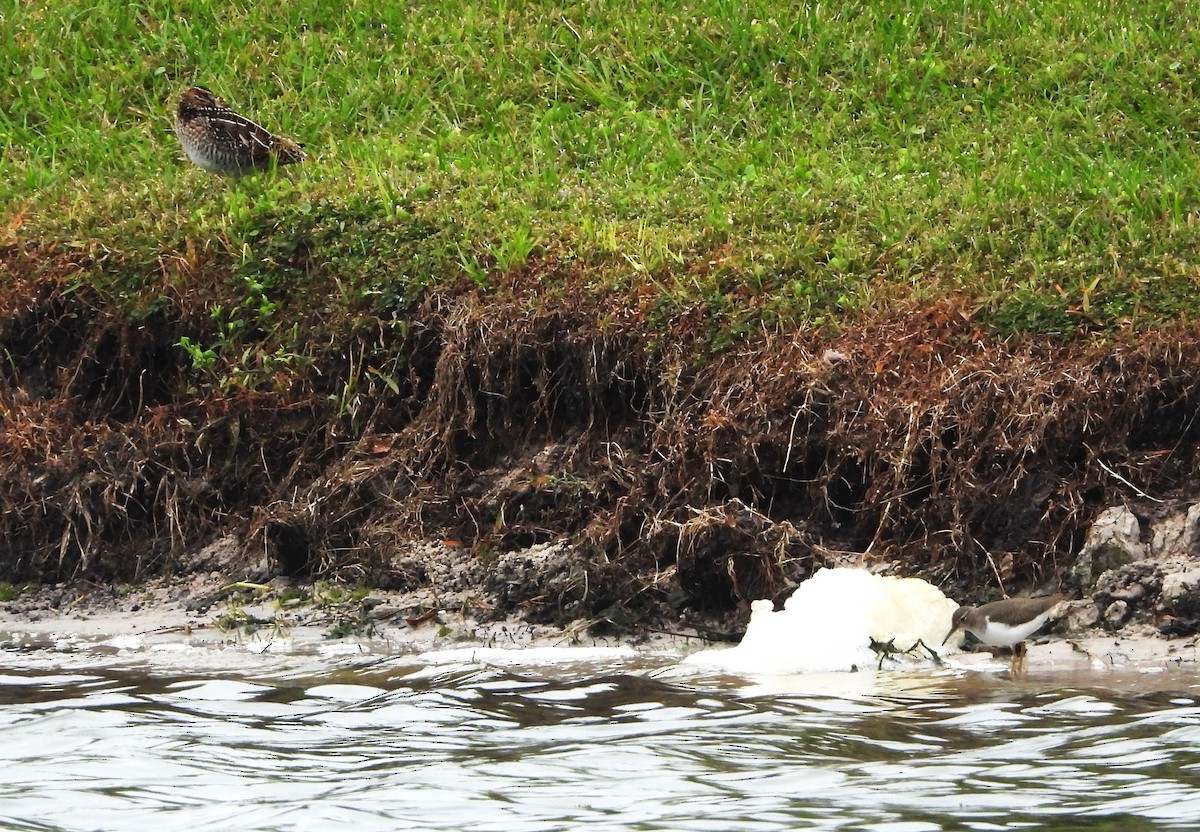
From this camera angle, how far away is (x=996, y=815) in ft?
13.5

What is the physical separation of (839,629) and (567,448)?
56.0 inches

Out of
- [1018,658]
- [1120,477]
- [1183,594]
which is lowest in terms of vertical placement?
[1018,658]

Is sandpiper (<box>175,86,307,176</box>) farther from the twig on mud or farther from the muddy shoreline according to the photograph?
the twig on mud

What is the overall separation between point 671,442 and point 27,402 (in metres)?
2.70

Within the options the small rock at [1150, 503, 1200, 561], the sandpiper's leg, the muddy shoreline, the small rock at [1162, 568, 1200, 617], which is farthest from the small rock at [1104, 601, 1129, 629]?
the sandpiper's leg

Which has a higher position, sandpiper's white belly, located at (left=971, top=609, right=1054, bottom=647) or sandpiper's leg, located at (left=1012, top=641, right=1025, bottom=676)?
sandpiper's white belly, located at (left=971, top=609, right=1054, bottom=647)

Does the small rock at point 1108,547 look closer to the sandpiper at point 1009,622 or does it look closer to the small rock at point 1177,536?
the small rock at point 1177,536

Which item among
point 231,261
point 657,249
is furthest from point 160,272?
point 657,249

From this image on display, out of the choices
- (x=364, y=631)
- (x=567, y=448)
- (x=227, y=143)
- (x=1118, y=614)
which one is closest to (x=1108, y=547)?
(x=1118, y=614)

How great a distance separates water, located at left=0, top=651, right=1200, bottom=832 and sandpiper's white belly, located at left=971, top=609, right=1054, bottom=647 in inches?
4.8

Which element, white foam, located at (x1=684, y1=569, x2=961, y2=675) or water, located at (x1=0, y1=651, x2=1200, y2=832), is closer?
water, located at (x1=0, y1=651, x2=1200, y2=832)

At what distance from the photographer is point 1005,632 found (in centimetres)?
562

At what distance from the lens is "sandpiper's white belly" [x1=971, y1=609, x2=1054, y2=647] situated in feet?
18.4

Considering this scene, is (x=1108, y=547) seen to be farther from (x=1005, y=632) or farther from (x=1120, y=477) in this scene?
(x=1005, y=632)
